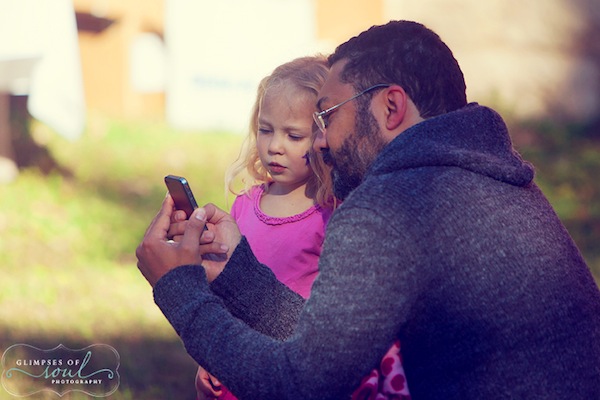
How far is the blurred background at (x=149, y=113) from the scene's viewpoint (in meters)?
5.04

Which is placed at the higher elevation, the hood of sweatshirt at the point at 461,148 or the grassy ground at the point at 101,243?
the hood of sweatshirt at the point at 461,148

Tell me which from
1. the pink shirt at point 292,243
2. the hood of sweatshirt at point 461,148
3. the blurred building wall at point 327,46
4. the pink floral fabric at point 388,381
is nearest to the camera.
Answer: the hood of sweatshirt at point 461,148

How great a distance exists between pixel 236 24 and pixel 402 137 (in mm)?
7705

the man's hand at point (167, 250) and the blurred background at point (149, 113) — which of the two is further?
the blurred background at point (149, 113)

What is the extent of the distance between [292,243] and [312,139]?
1.10ft

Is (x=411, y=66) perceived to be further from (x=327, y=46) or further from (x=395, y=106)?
(x=327, y=46)

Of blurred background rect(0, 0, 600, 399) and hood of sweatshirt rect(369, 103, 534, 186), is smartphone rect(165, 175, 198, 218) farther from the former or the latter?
blurred background rect(0, 0, 600, 399)

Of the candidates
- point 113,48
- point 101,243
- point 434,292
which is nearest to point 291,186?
point 434,292

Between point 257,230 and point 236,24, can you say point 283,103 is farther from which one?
point 236,24

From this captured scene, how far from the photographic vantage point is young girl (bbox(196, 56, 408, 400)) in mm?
2721

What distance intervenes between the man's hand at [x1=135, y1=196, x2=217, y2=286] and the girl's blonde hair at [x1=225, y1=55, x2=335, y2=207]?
724 millimetres

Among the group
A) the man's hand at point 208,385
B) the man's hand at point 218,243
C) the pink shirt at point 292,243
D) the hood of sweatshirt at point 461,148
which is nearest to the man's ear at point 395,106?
the hood of sweatshirt at point 461,148

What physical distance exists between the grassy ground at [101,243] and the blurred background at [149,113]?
0.6 inches

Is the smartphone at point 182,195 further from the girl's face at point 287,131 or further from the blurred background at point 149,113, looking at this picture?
the blurred background at point 149,113
